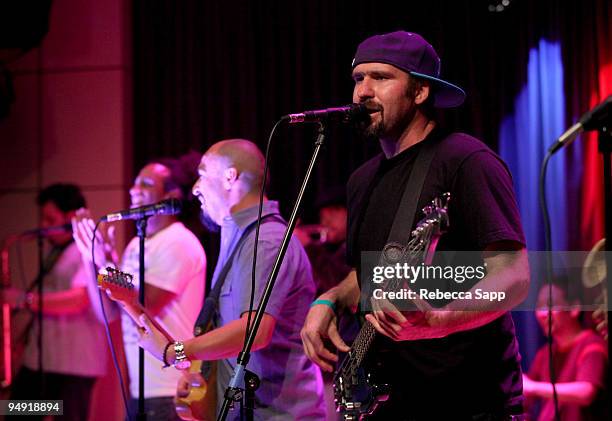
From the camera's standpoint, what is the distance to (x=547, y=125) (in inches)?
204

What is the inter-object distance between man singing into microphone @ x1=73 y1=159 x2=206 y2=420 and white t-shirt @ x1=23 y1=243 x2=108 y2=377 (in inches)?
47.4

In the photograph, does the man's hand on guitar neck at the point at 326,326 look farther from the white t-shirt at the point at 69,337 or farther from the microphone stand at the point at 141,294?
the white t-shirt at the point at 69,337

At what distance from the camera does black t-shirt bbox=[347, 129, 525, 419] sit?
2.45 m

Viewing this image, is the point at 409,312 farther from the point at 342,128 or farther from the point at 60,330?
the point at 60,330

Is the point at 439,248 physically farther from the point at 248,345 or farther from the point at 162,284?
the point at 162,284

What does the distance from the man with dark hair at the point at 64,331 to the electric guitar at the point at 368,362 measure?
10.0ft

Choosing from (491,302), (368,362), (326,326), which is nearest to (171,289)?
(326,326)

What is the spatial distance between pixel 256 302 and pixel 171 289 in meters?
0.91

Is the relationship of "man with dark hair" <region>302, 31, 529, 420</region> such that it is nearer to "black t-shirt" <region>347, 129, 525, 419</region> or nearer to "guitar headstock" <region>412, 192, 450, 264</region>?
"black t-shirt" <region>347, 129, 525, 419</region>

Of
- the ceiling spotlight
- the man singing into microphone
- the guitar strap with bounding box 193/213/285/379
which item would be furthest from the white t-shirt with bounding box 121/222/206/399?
the ceiling spotlight

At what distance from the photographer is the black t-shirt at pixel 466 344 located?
Answer: 2449 mm

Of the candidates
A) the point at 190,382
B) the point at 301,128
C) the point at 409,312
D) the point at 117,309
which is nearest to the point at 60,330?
the point at 117,309

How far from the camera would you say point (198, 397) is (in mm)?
3371

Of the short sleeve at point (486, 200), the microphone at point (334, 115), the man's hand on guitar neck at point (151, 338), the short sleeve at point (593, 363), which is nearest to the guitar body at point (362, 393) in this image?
the short sleeve at point (486, 200)
